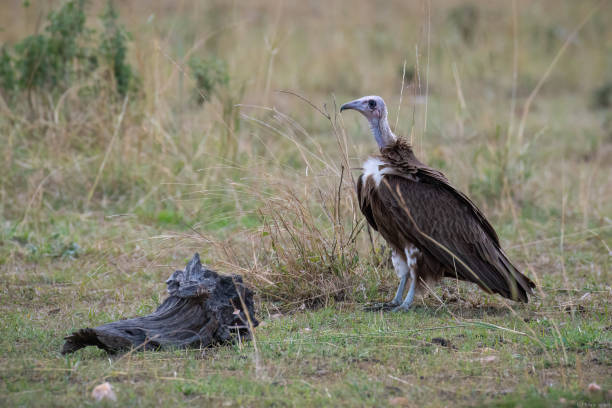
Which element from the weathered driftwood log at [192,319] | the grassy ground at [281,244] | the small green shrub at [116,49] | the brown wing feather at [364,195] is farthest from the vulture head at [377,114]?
the small green shrub at [116,49]

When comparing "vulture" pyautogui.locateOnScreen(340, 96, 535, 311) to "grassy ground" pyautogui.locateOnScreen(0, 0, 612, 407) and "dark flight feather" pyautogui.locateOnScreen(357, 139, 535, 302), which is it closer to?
"dark flight feather" pyautogui.locateOnScreen(357, 139, 535, 302)

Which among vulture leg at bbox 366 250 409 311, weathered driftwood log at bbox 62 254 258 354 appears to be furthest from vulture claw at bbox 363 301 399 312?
weathered driftwood log at bbox 62 254 258 354

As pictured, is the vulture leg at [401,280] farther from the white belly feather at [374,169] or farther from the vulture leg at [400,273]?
the white belly feather at [374,169]

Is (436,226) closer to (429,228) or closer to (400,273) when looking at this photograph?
(429,228)

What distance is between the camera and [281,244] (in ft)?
16.5

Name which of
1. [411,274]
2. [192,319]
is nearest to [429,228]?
[411,274]

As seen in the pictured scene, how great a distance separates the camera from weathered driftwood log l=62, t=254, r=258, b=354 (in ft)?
11.8

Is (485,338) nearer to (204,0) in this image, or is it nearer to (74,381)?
(74,381)

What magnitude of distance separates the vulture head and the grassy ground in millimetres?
266

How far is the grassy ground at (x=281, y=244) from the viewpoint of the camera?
3275mm

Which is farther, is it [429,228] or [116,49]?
[116,49]

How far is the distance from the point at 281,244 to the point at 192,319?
1368 millimetres

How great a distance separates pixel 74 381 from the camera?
3.19 meters

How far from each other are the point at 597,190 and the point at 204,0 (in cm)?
1023
